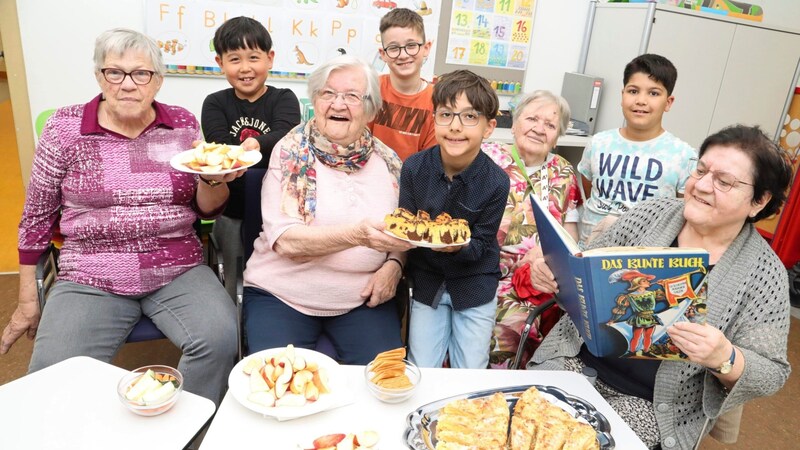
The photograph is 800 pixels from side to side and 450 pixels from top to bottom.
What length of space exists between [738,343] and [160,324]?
1.87m

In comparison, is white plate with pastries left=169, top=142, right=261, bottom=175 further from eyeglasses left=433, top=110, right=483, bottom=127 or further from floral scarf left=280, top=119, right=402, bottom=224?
eyeglasses left=433, top=110, right=483, bottom=127

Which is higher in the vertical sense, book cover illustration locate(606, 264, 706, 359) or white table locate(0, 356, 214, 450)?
book cover illustration locate(606, 264, 706, 359)

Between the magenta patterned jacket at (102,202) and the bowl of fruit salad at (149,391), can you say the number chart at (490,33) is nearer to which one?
the magenta patterned jacket at (102,202)

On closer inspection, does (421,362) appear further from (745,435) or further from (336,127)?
(745,435)

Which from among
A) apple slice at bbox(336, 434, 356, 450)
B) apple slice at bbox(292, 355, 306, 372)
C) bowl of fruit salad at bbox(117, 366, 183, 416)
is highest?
apple slice at bbox(292, 355, 306, 372)

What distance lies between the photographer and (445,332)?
201 cm

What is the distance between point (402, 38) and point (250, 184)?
105 cm

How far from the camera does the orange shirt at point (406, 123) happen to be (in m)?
2.56

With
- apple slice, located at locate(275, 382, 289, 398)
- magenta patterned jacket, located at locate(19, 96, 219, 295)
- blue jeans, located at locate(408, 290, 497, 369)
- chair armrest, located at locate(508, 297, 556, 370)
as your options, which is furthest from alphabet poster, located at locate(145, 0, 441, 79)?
apple slice, located at locate(275, 382, 289, 398)

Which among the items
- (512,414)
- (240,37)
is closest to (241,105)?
Result: (240,37)

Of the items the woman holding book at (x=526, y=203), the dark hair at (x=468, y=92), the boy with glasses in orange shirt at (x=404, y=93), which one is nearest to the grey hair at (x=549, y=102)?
the woman holding book at (x=526, y=203)

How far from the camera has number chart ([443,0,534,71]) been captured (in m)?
3.86

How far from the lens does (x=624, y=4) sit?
13.0 feet

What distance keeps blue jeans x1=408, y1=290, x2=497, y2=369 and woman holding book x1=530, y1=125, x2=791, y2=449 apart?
19.7 inches
